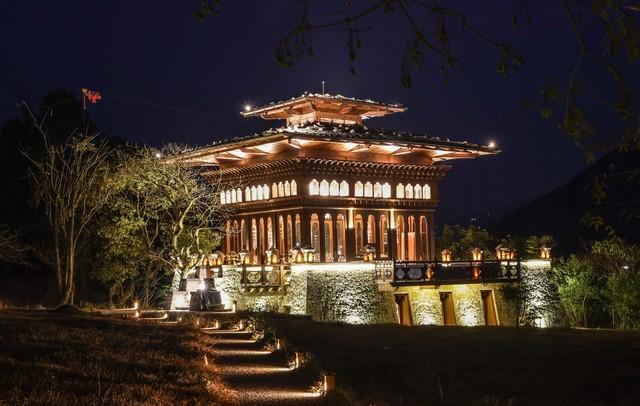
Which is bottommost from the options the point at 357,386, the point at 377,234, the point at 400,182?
the point at 357,386

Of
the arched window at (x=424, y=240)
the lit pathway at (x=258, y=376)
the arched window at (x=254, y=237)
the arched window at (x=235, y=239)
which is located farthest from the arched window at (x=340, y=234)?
the lit pathway at (x=258, y=376)

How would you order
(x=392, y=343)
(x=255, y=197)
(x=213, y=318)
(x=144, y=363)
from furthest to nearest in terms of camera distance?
(x=255, y=197)
(x=213, y=318)
(x=392, y=343)
(x=144, y=363)

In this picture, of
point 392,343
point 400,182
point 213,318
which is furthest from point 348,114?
point 392,343

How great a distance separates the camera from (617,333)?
947 inches

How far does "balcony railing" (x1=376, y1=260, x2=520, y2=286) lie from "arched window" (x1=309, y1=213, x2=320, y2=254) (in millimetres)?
2891

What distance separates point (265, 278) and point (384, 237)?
17.1 ft

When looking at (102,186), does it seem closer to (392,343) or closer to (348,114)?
(348,114)

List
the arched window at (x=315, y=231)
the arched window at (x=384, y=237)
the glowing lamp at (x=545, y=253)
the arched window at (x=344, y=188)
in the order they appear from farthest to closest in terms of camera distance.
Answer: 1. the glowing lamp at (x=545, y=253)
2. the arched window at (x=384, y=237)
3. the arched window at (x=344, y=188)
4. the arched window at (x=315, y=231)

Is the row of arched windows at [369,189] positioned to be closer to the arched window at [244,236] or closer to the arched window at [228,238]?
the arched window at [244,236]

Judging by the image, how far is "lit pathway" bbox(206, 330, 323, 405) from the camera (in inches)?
428

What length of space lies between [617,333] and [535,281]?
239 inches

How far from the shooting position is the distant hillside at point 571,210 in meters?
57.9

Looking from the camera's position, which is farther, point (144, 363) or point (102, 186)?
point (102, 186)

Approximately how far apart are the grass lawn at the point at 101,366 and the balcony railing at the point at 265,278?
7998 mm
